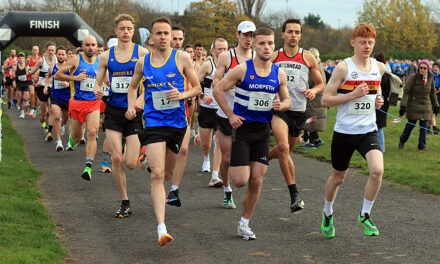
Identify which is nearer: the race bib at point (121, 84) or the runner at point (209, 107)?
the race bib at point (121, 84)

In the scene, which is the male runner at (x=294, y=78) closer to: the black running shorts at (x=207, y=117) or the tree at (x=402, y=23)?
the black running shorts at (x=207, y=117)

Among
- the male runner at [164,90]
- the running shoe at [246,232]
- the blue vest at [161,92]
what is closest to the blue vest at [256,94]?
the male runner at [164,90]

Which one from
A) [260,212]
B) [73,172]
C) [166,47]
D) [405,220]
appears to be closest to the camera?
[166,47]

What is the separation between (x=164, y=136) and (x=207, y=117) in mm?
3544

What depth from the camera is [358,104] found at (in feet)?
20.9

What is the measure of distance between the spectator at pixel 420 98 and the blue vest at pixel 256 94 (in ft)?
26.2

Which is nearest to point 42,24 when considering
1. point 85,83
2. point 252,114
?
point 85,83

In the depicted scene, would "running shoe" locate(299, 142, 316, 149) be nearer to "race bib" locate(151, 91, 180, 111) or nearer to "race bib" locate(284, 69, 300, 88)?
"race bib" locate(284, 69, 300, 88)

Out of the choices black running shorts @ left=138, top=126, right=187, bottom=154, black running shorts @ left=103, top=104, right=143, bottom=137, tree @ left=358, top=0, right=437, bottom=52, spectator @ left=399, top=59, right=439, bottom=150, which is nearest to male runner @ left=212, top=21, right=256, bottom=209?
black running shorts @ left=138, top=126, right=187, bottom=154

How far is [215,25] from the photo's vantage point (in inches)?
2293

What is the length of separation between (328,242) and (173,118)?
1.95 meters

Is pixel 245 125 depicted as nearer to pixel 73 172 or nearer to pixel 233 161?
pixel 233 161

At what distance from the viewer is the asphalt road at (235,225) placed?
5938 millimetres

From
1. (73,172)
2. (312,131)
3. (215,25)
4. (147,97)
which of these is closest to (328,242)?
(147,97)
